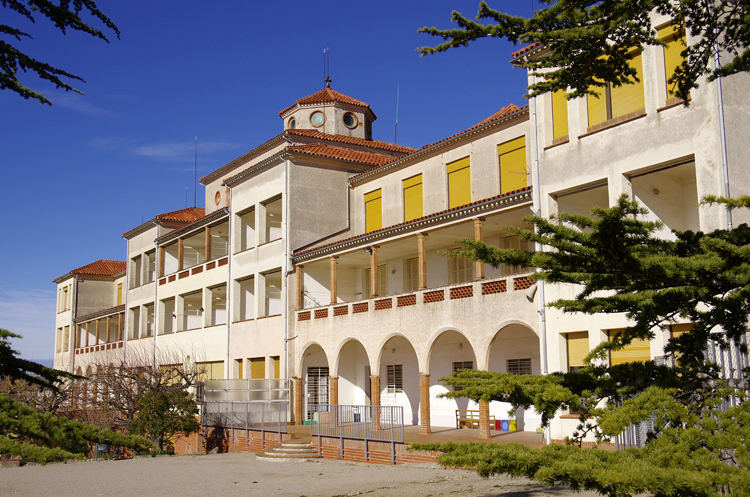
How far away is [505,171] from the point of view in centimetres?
2433

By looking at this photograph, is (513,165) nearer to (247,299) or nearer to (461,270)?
(461,270)

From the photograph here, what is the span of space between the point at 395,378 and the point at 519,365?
695 cm

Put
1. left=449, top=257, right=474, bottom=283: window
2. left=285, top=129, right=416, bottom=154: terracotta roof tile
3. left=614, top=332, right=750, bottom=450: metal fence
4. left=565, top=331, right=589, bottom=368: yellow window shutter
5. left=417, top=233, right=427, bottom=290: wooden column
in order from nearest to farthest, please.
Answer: left=614, top=332, right=750, bottom=450: metal fence → left=565, top=331, right=589, bottom=368: yellow window shutter → left=417, top=233, right=427, bottom=290: wooden column → left=449, top=257, right=474, bottom=283: window → left=285, top=129, right=416, bottom=154: terracotta roof tile

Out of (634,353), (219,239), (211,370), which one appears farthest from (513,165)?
(219,239)

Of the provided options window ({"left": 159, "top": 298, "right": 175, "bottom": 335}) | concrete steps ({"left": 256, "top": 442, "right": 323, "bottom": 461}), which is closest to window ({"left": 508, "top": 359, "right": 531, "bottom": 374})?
concrete steps ({"left": 256, "top": 442, "right": 323, "bottom": 461})

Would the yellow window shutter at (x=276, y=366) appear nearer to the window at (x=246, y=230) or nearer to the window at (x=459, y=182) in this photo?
the window at (x=246, y=230)

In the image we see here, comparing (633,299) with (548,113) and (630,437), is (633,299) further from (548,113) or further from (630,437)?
(548,113)

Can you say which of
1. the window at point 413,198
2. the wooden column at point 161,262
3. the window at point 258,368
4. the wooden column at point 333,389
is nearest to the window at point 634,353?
the window at point 413,198

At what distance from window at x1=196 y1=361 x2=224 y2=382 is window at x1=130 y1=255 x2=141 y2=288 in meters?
12.5

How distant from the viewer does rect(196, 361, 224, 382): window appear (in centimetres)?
3528

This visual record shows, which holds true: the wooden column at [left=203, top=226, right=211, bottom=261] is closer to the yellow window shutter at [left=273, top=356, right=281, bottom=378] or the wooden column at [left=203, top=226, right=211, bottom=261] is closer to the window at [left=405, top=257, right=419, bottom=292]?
the yellow window shutter at [left=273, top=356, right=281, bottom=378]

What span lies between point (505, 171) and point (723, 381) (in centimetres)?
1713

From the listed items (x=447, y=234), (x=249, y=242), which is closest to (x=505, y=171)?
(x=447, y=234)

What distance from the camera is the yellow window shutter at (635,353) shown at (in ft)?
55.1
